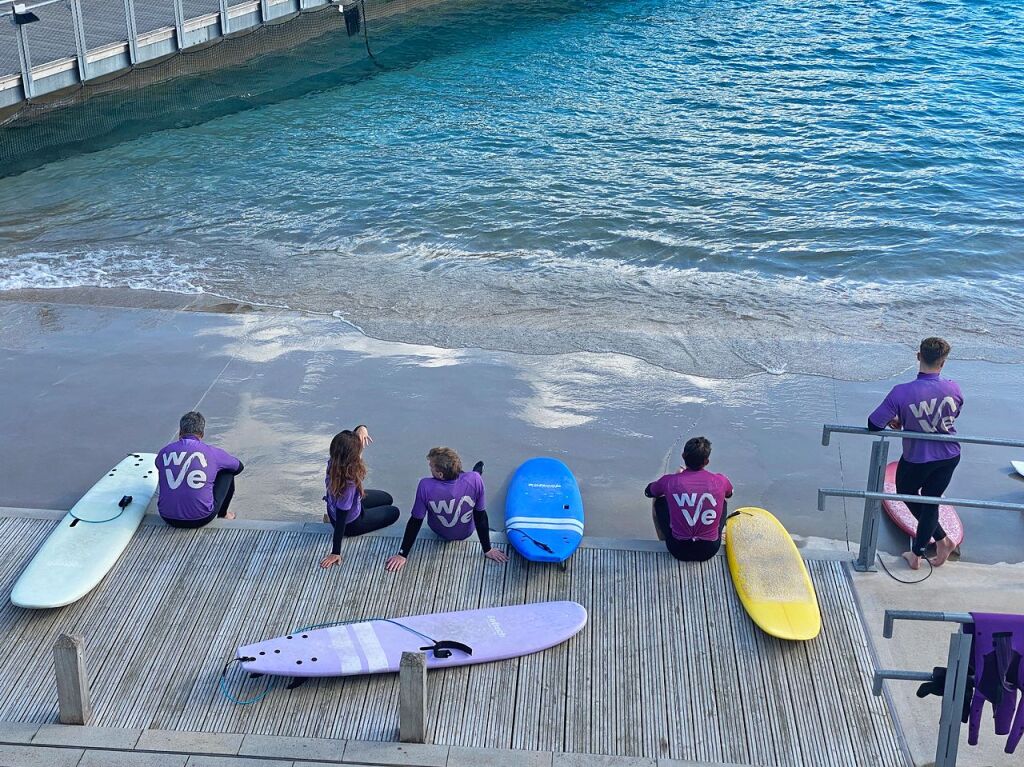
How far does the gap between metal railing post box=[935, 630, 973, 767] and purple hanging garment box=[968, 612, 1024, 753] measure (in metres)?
0.07

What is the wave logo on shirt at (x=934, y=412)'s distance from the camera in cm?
691

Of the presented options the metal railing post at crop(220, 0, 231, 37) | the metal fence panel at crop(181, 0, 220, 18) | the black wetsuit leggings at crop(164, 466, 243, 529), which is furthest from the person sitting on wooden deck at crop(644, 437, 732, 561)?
the metal fence panel at crop(181, 0, 220, 18)

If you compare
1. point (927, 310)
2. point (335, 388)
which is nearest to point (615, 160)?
point (927, 310)

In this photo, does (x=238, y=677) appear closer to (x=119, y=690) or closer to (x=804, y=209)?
(x=119, y=690)

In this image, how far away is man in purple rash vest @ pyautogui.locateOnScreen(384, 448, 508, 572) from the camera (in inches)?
261

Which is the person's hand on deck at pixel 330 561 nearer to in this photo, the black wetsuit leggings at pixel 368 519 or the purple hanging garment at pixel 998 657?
the black wetsuit leggings at pixel 368 519

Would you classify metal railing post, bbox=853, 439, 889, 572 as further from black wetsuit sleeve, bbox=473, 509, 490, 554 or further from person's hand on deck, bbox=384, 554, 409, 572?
person's hand on deck, bbox=384, 554, 409, 572

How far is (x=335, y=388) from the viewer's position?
10.2 metres

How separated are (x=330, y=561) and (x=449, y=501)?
911 mm

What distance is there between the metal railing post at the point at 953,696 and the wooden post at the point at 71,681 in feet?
14.0

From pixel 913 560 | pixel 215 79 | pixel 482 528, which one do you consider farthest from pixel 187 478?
pixel 215 79

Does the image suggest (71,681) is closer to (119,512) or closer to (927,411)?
(119,512)

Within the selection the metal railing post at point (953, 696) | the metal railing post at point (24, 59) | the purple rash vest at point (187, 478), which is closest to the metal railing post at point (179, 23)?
the metal railing post at point (24, 59)

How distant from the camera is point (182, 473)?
698 cm
